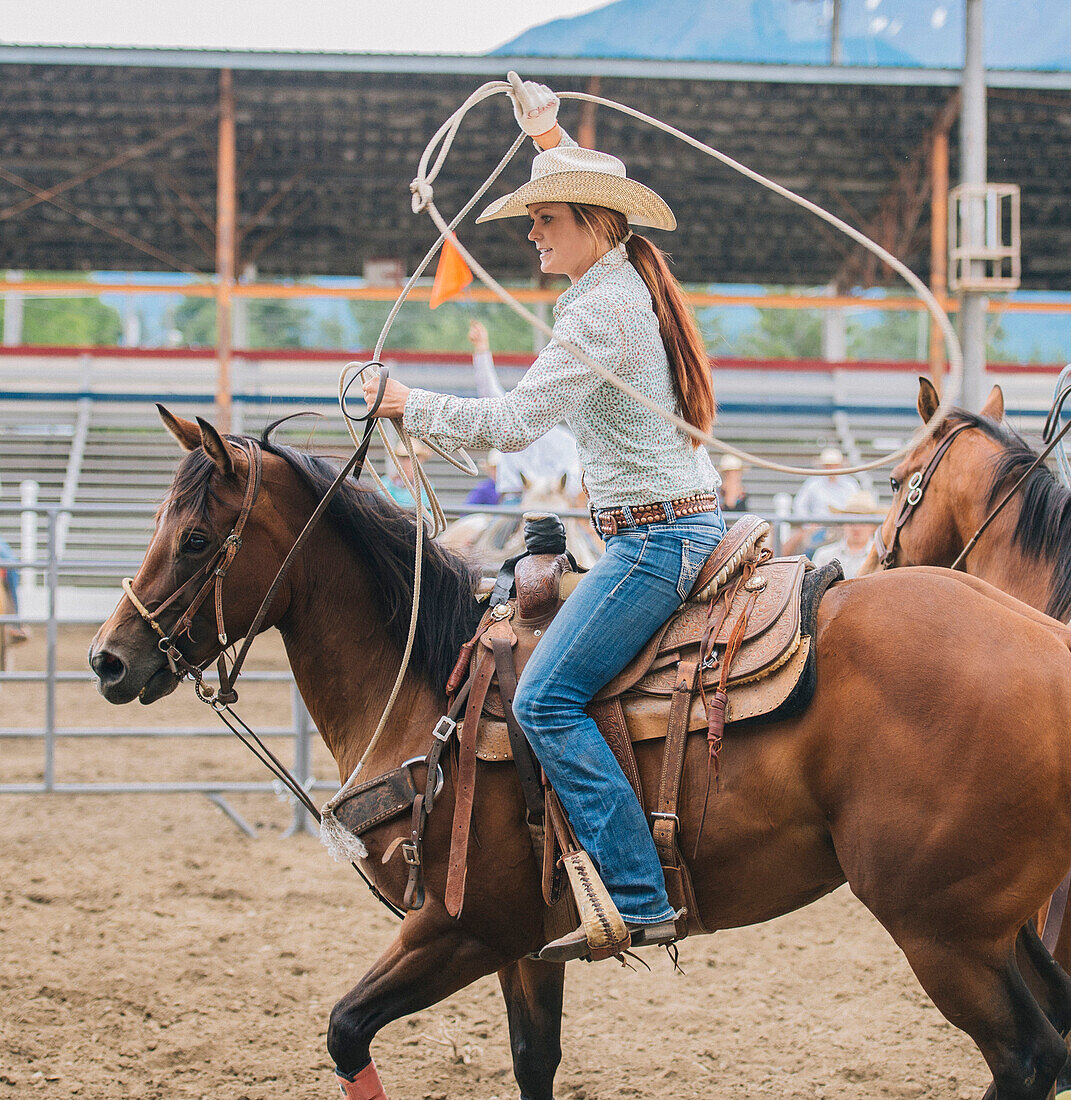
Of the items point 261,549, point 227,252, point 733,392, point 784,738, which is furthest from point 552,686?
point 733,392

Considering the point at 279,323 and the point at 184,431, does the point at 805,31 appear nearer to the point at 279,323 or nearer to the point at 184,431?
the point at 279,323

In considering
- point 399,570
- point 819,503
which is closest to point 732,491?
point 819,503

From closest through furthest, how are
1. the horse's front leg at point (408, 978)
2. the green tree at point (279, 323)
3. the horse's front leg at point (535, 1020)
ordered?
the horse's front leg at point (408, 978), the horse's front leg at point (535, 1020), the green tree at point (279, 323)

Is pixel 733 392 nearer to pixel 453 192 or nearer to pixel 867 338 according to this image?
pixel 867 338

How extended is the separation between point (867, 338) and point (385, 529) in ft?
63.5

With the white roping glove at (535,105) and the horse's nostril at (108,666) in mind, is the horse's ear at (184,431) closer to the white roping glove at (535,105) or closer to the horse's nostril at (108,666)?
the horse's nostril at (108,666)

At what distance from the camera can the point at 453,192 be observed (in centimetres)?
1900

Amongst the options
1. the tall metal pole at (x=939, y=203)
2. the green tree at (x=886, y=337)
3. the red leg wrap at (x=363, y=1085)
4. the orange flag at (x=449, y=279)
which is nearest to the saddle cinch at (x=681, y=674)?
the red leg wrap at (x=363, y=1085)

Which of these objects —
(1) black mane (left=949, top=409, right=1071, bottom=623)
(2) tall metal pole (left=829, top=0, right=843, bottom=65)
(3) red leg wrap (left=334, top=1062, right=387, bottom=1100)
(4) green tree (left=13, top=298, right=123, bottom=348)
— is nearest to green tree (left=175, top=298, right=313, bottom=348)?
(4) green tree (left=13, top=298, right=123, bottom=348)

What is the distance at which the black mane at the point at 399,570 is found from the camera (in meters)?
2.57

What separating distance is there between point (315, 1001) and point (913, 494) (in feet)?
9.38

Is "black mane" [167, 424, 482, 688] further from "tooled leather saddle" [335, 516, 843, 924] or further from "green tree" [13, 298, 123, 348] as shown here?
"green tree" [13, 298, 123, 348]

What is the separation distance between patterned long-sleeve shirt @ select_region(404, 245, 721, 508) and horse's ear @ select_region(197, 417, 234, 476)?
17.8 inches

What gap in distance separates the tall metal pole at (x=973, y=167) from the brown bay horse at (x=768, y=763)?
1108cm
